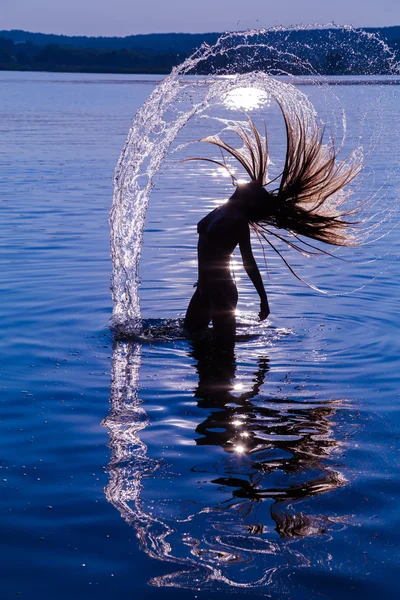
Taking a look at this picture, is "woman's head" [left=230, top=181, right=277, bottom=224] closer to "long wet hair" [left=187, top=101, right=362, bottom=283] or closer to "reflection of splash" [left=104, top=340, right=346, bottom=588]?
"long wet hair" [left=187, top=101, right=362, bottom=283]

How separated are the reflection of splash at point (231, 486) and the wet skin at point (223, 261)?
1.41 meters

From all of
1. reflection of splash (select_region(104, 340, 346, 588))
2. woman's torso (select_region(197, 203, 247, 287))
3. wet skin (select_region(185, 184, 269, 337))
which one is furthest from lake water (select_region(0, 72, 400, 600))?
woman's torso (select_region(197, 203, 247, 287))

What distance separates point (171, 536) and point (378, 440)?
2213mm

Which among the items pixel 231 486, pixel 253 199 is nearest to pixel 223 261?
pixel 253 199

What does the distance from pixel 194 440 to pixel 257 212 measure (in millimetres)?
3152

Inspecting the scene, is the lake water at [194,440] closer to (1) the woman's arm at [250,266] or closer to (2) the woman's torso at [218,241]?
(1) the woman's arm at [250,266]

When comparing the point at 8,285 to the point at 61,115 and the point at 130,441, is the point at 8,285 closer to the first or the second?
the point at 130,441

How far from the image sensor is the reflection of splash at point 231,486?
486cm

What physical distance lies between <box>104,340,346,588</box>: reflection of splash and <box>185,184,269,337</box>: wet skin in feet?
4.64

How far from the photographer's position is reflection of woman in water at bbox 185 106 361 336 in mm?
8953

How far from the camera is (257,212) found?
9.08 meters

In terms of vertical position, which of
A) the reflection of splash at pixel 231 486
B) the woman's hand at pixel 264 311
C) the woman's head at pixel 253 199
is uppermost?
the woman's head at pixel 253 199

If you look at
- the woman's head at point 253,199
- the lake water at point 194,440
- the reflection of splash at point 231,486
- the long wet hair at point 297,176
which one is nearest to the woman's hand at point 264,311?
the lake water at point 194,440

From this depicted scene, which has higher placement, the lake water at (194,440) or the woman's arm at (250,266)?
the woman's arm at (250,266)
